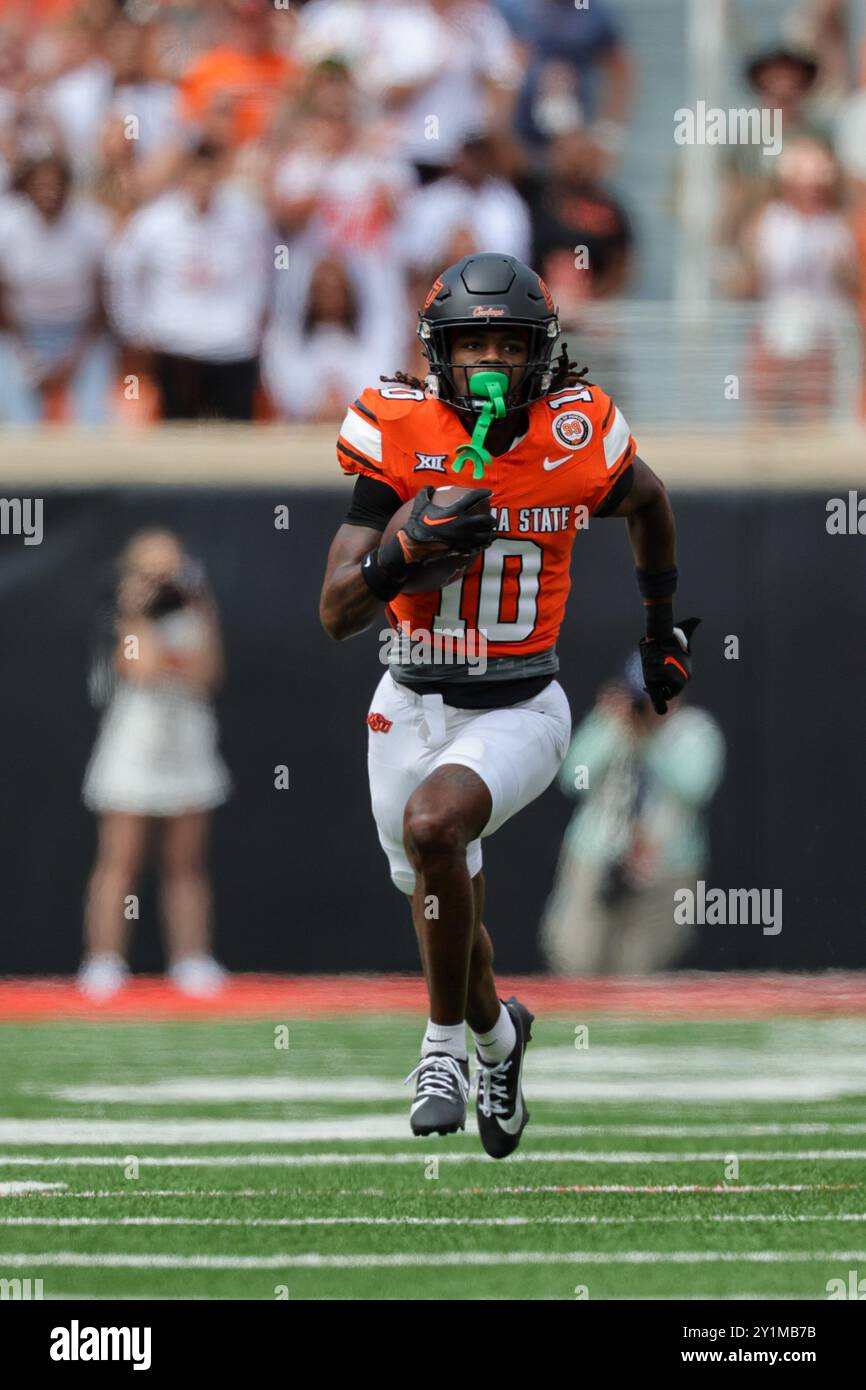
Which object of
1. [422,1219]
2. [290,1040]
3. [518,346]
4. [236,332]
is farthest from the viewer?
[236,332]

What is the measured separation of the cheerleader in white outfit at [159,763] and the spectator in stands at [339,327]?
985mm

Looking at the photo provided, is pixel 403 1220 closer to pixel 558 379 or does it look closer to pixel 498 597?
pixel 498 597

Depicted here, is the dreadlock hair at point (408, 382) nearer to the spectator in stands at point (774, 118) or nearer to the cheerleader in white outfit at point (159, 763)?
the cheerleader in white outfit at point (159, 763)

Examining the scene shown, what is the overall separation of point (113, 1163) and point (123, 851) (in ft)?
12.3

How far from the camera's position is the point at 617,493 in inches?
222

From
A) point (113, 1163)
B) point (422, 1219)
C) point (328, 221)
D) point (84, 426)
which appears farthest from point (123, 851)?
point (422, 1219)

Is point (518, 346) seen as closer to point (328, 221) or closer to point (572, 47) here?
point (328, 221)

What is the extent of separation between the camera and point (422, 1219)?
5723 millimetres

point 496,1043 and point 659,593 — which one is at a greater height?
point 659,593

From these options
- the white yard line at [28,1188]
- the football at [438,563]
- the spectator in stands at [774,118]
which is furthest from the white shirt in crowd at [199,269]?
the football at [438,563]

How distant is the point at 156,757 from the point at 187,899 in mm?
629

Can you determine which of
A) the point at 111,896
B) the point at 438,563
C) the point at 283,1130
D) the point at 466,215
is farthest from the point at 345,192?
the point at 438,563

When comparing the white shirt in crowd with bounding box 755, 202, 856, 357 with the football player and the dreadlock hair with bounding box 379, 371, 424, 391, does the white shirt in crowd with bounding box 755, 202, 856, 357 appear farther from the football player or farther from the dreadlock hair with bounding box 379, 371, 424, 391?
the dreadlock hair with bounding box 379, 371, 424, 391
